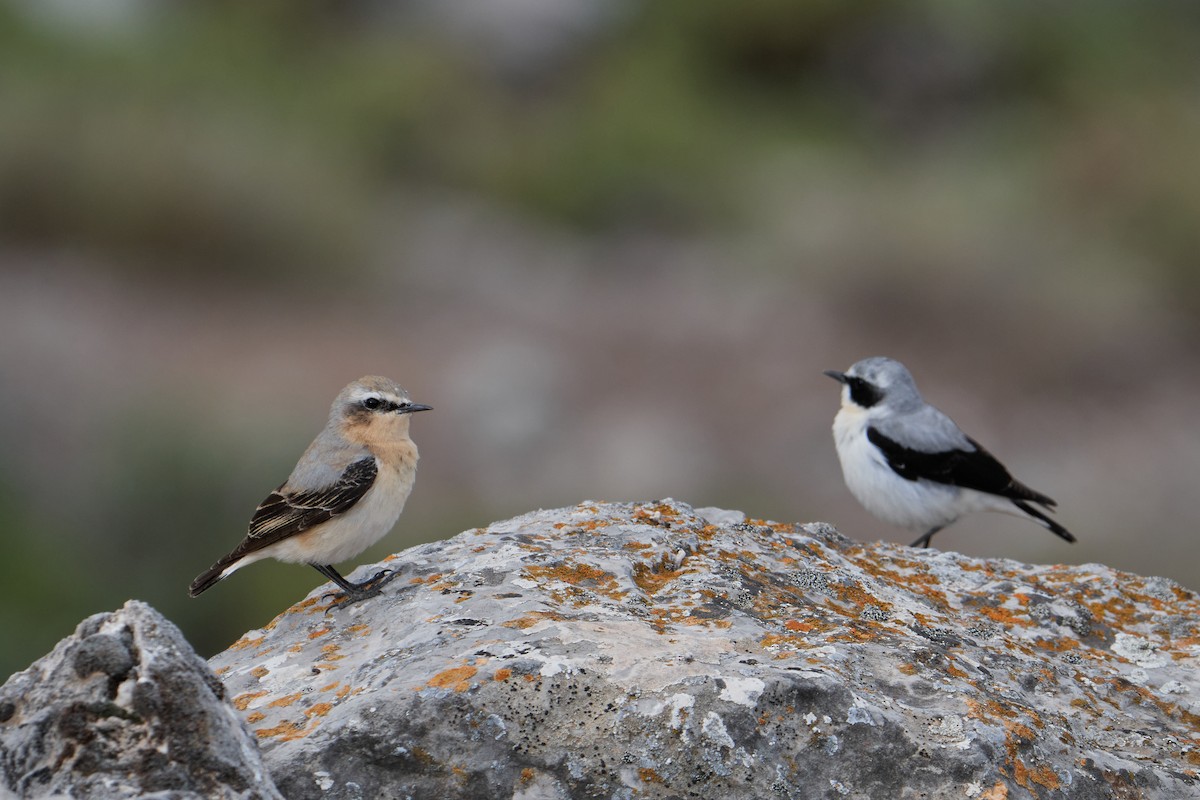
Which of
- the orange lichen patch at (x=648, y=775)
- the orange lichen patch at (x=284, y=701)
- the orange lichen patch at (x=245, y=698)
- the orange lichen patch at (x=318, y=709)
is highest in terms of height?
the orange lichen patch at (x=648, y=775)

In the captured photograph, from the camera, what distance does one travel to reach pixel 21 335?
17.3 m

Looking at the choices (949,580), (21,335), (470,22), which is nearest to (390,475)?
(949,580)

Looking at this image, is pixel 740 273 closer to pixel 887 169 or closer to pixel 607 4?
pixel 887 169

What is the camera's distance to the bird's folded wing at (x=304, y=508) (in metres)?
5.37

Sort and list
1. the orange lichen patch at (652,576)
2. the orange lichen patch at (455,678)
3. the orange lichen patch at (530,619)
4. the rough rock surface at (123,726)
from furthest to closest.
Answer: the orange lichen patch at (652,576) → the orange lichen patch at (530,619) → the orange lichen patch at (455,678) → the rough rock surface at (123,726)

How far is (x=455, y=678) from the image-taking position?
365cm

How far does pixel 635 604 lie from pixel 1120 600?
207 cm

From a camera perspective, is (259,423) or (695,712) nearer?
(695,712)

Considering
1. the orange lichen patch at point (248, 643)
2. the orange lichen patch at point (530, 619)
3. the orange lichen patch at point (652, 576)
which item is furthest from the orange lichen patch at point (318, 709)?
the orange lichen patch at point (652, 576)

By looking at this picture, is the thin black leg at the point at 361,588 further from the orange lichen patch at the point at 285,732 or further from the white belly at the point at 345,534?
the orange lichen patch at the point at 285,732

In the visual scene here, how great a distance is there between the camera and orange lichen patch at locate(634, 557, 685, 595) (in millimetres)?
4516

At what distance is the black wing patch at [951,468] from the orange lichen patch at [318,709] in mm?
5183

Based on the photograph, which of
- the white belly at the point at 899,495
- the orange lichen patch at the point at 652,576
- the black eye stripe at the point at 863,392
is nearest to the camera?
the orange lichen patch at the point at 652,576

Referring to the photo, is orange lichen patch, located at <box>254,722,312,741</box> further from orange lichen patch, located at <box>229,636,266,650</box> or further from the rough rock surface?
orange lichen patch, located at <box>229,636,266,650</box>
